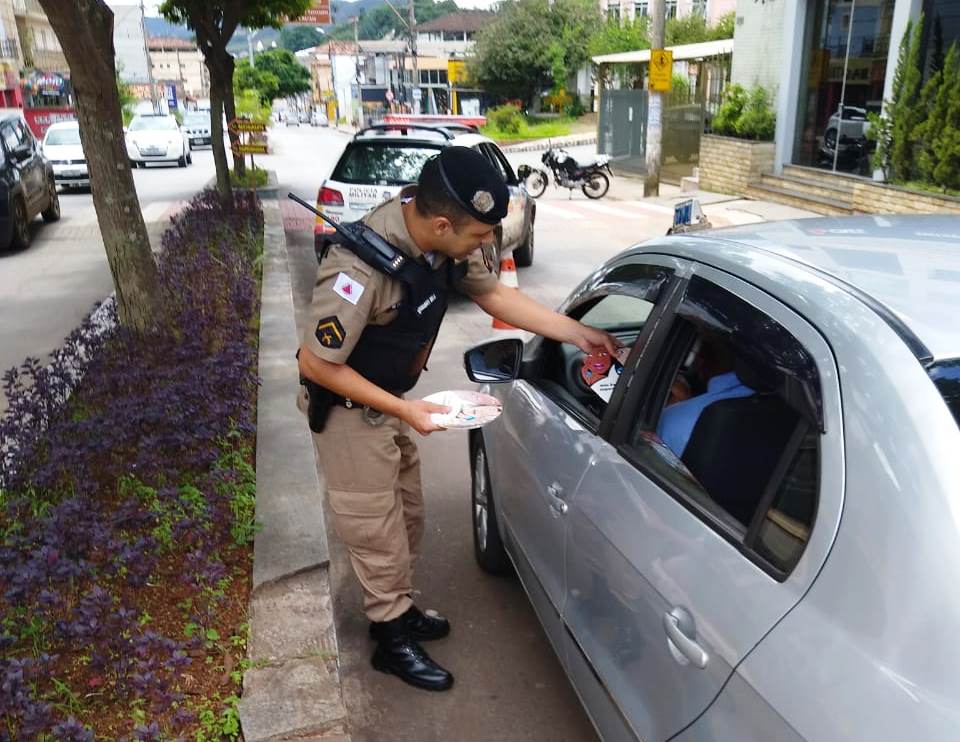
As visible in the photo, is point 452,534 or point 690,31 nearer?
point 452,534

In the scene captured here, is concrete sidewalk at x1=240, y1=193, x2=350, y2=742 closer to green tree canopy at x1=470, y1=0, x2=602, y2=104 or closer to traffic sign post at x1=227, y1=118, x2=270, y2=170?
traffic sign post at x1=227, y1=118, x2=270, y2=170

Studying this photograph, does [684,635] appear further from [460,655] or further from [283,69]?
[283,69]

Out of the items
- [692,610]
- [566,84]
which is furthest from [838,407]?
[566,84]

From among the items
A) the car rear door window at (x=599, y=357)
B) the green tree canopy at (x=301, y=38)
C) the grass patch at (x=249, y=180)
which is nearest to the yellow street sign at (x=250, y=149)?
the grass patch at (x=249, y=180)

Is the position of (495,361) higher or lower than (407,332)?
lower

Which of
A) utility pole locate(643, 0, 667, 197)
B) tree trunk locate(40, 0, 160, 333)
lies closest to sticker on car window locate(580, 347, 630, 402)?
tree trunk locate(40, 0, 160, 333)

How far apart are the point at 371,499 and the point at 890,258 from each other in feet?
5.48

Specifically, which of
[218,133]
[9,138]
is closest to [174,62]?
[9,138]

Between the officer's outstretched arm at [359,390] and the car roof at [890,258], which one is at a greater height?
the car roof at [890,258]

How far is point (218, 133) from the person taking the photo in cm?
1293

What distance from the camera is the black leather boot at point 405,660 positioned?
305cm

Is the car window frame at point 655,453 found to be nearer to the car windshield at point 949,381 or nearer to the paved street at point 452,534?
the car windshield at point 949,381

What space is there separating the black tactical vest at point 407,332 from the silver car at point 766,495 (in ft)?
1.59

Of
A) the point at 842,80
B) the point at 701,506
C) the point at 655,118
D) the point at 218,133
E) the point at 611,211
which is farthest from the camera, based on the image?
the point at 655,118
